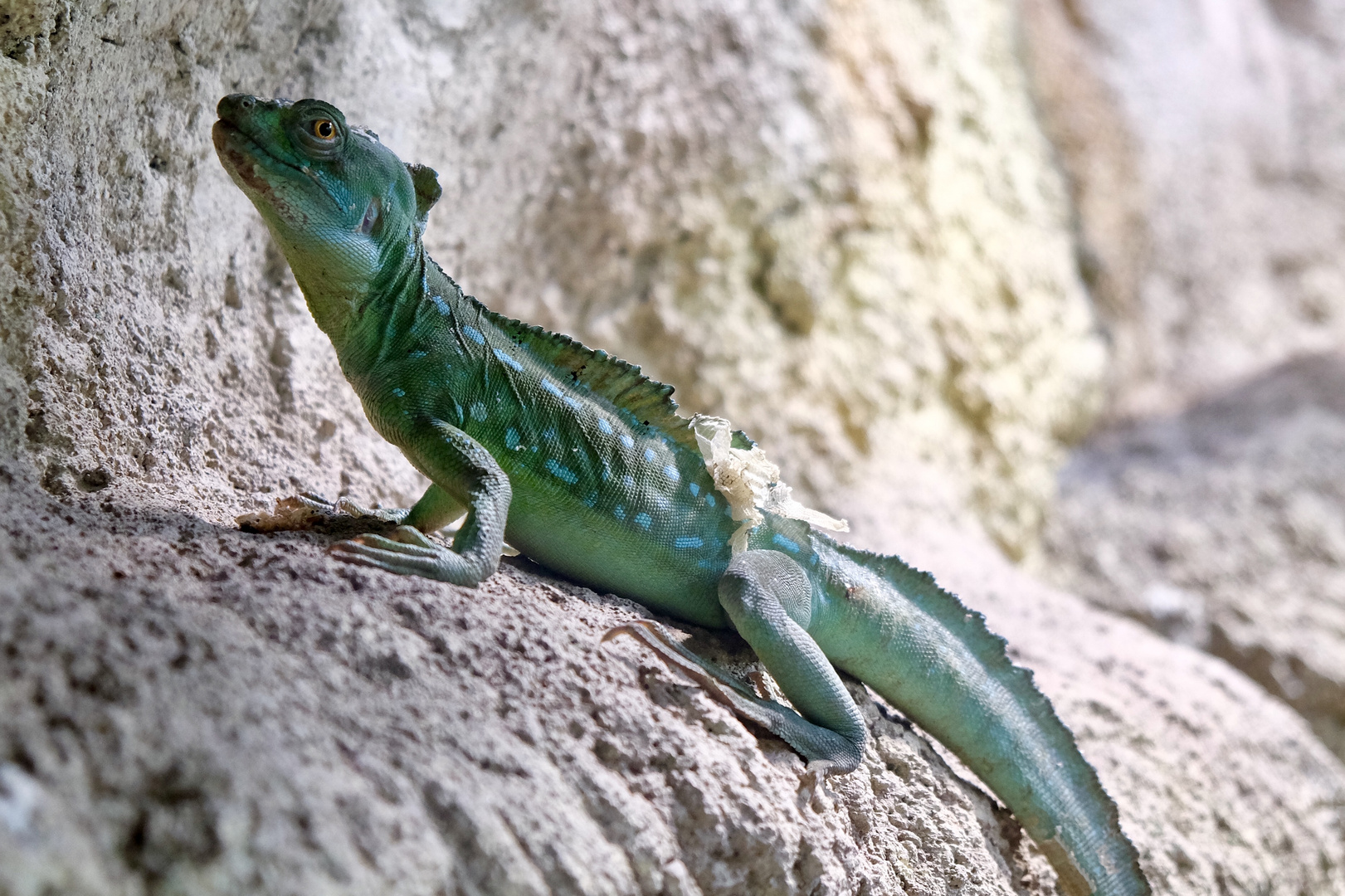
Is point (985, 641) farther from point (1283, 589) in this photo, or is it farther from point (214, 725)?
point (1283, 589)

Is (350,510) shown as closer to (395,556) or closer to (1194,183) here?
(395,556)

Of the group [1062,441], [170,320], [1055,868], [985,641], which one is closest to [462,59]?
[170,320]

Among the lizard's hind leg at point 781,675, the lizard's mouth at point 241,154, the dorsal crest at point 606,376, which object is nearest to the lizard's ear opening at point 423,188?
the dorsal crest at point 606,376

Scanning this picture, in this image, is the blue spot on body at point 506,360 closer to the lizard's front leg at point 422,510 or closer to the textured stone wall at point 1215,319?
the lizard's front leg at point 422,510

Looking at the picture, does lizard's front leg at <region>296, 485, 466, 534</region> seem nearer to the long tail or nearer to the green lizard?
the green lizard

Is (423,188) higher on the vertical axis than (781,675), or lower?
higher

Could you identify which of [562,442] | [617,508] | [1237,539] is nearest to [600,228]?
[562,442]
